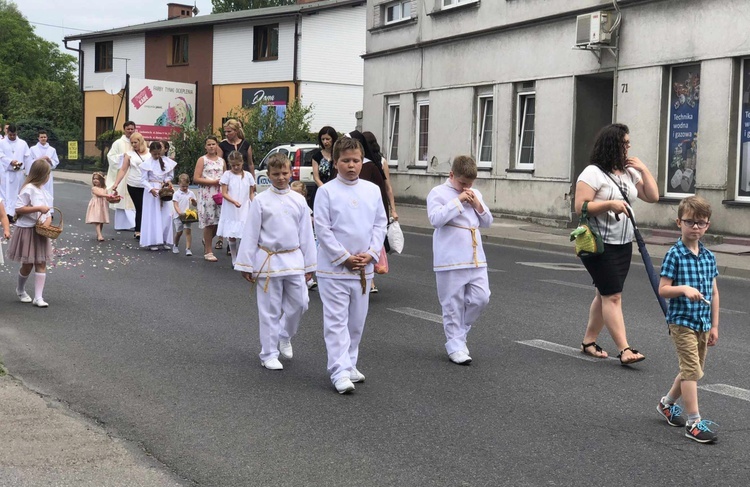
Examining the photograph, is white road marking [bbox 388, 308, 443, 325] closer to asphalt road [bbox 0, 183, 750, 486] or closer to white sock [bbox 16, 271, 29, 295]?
asphalt road [bbox 0, 183, 750, 486]

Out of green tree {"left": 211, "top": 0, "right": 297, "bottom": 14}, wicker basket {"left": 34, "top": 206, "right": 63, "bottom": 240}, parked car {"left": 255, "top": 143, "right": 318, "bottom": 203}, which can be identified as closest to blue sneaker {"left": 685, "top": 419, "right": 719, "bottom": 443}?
wicker basket {"left": 34, "top": 206, "right": 63, "bottom": 240}

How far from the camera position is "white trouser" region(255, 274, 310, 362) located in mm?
7441

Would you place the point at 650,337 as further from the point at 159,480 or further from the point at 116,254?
the point at 116,254

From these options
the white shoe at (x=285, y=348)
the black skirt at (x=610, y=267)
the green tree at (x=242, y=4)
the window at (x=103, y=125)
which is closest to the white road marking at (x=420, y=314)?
the white shoe at (x=285, y=348)

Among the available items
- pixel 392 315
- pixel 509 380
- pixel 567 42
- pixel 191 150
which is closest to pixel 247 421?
pixel 509 380

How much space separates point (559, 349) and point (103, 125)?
48.7 m

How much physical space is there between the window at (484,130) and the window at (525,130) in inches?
46.2

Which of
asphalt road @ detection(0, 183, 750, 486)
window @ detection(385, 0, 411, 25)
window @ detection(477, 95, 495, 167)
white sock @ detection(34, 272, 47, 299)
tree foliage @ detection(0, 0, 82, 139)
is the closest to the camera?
asphalt road @ detection(0, 183, 750, 486)

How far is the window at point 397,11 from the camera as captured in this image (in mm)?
28391

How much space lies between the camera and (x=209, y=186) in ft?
47.5

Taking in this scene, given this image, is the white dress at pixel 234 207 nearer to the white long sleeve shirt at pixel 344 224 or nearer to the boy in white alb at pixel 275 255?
the boy in white alb at pixel 275 255

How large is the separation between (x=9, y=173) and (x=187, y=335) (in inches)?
574

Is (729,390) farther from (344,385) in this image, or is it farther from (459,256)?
(344,385)

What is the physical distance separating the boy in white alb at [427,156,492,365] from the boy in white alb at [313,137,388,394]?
841 millimetres
